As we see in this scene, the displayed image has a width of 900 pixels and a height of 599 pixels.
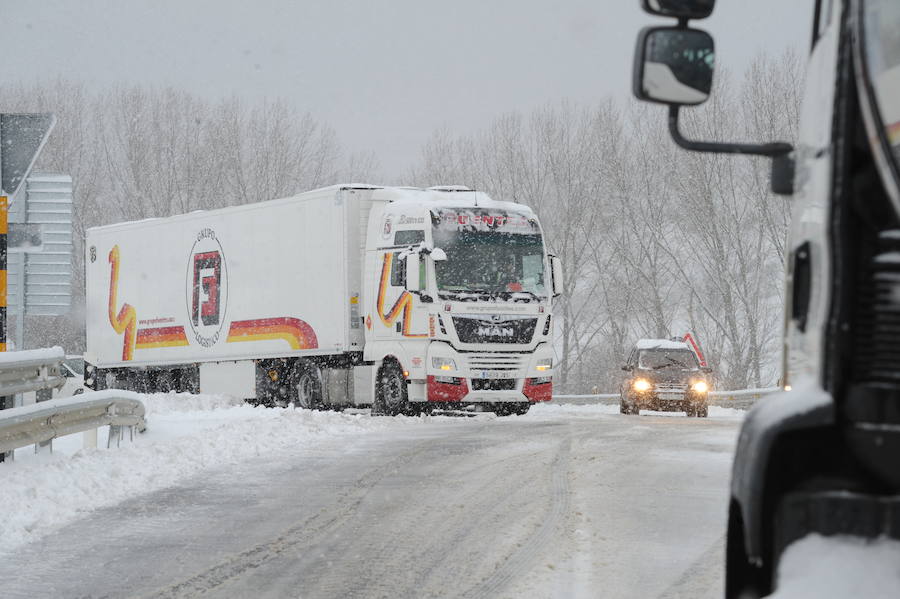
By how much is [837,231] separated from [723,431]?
14648 mm

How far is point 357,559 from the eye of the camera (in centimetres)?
713

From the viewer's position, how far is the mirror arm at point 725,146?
3.64m

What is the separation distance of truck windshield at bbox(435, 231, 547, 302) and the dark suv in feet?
18.0

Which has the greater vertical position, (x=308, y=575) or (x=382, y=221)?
(x=382, y=221)

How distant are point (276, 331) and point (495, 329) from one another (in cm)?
509

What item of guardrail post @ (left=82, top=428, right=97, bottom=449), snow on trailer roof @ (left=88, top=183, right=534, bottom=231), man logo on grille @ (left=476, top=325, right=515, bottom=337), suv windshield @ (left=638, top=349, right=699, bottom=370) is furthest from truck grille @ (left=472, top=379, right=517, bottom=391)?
guardrail post @ (left=82, top=428, right=97, bottom=449)

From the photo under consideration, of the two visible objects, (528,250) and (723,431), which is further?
(528,250)

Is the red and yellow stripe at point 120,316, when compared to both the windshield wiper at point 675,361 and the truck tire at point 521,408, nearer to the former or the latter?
the truck tire at point 521,408

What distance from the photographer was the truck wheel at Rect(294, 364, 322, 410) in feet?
77.4

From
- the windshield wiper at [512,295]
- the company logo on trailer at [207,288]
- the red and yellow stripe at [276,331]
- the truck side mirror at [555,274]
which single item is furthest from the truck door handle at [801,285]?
the company logo on trailer at [207,288]

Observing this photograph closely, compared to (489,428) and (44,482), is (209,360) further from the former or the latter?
(44,482)

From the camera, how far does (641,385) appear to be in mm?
26938

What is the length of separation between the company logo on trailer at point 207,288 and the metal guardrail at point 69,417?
39.0 feet

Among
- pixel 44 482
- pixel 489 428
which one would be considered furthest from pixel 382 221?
pixel 44 482
